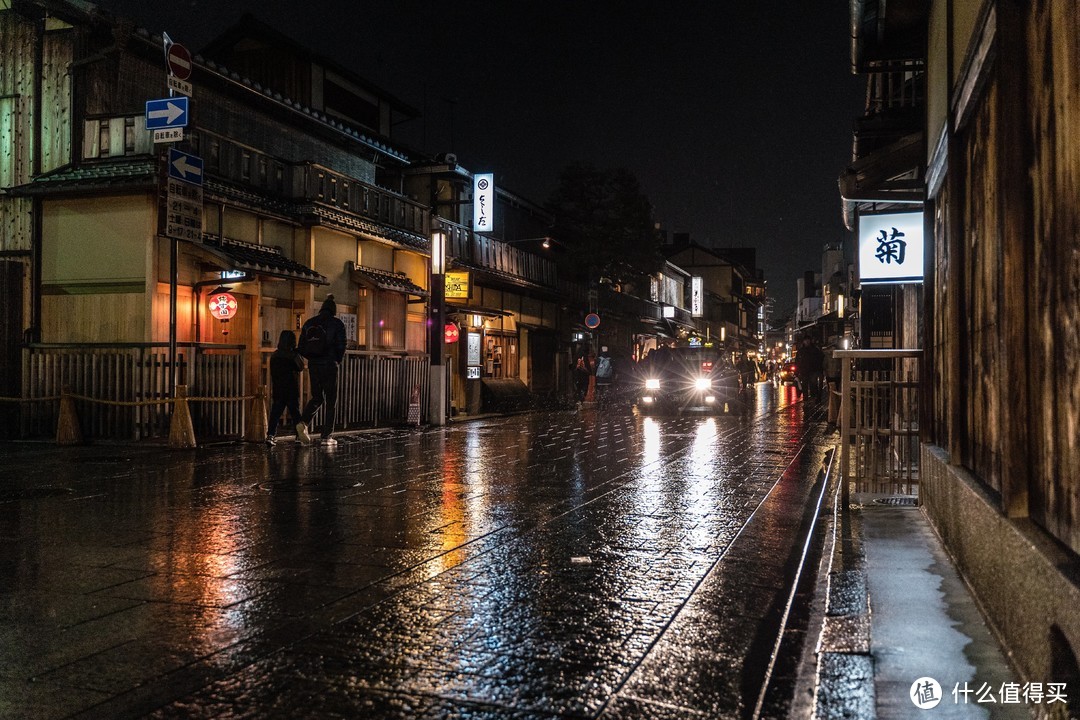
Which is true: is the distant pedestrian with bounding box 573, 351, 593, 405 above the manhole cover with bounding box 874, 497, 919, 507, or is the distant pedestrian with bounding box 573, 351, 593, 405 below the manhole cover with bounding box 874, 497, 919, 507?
above

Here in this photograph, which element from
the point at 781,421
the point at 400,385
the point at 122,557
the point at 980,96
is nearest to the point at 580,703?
the point at 122,557

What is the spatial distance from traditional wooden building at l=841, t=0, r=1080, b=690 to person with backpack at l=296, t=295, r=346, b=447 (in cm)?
1019

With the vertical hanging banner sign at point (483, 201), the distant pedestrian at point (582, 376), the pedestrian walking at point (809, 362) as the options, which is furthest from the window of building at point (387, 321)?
the pedestrian walking at point (809, 362)

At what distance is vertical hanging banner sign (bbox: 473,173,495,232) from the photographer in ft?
89.5

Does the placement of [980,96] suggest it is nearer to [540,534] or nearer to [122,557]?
[540,534]

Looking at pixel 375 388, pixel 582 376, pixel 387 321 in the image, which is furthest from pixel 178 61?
pixel 582 376

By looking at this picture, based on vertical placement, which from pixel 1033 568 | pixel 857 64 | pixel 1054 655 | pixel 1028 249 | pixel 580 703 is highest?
pixel 857 64

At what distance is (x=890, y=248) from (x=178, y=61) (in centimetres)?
1161

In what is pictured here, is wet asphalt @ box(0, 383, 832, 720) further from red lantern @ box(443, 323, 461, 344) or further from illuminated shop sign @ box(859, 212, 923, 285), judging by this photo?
red lantern @ box(443, 323, 461, 344)

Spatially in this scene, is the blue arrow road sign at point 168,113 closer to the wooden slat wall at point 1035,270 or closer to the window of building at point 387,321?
the window of building at point 387,321

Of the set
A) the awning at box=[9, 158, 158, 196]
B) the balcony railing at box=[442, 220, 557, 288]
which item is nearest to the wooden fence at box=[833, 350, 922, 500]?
the awning at box=[9, 158, 158, 196]

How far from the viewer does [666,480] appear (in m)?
10.3

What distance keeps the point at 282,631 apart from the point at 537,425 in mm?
16375

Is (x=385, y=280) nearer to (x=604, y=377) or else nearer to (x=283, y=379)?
(x=283, y=379)
